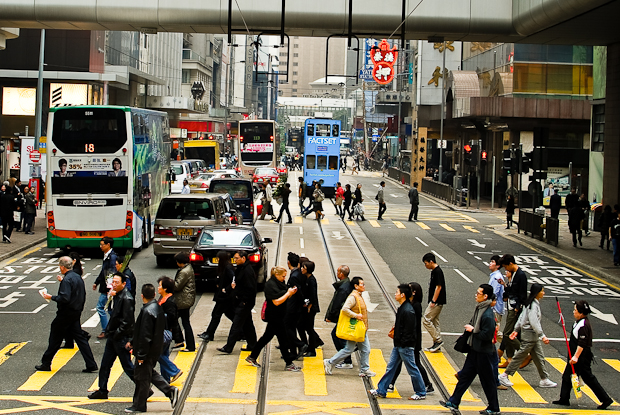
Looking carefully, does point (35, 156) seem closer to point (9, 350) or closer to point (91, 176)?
point (91, 176)

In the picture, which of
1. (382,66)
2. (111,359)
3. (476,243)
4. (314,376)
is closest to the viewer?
(111,359)

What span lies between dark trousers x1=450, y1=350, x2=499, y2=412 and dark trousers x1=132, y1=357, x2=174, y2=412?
3550mm

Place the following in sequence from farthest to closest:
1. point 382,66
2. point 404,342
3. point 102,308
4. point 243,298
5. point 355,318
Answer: point 382,66
point 102,308
point 243,298
point 355,318
point 404,342

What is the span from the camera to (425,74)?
70812 millimetres

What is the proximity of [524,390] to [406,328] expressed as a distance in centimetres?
220

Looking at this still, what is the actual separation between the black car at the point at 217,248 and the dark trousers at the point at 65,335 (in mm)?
5724

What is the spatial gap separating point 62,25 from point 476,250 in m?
15.0

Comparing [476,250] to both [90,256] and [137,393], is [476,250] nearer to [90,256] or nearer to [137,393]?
[90,256]

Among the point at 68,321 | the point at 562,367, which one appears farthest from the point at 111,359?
the point at 562,367

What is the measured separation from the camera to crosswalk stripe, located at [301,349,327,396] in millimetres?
11258

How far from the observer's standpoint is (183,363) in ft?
40.8

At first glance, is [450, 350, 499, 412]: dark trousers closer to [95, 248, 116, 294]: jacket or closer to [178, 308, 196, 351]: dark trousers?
[178, 308, 196, 351]: dark trousers

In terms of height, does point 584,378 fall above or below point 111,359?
below

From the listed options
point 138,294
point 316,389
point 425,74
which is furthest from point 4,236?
point 425,74
